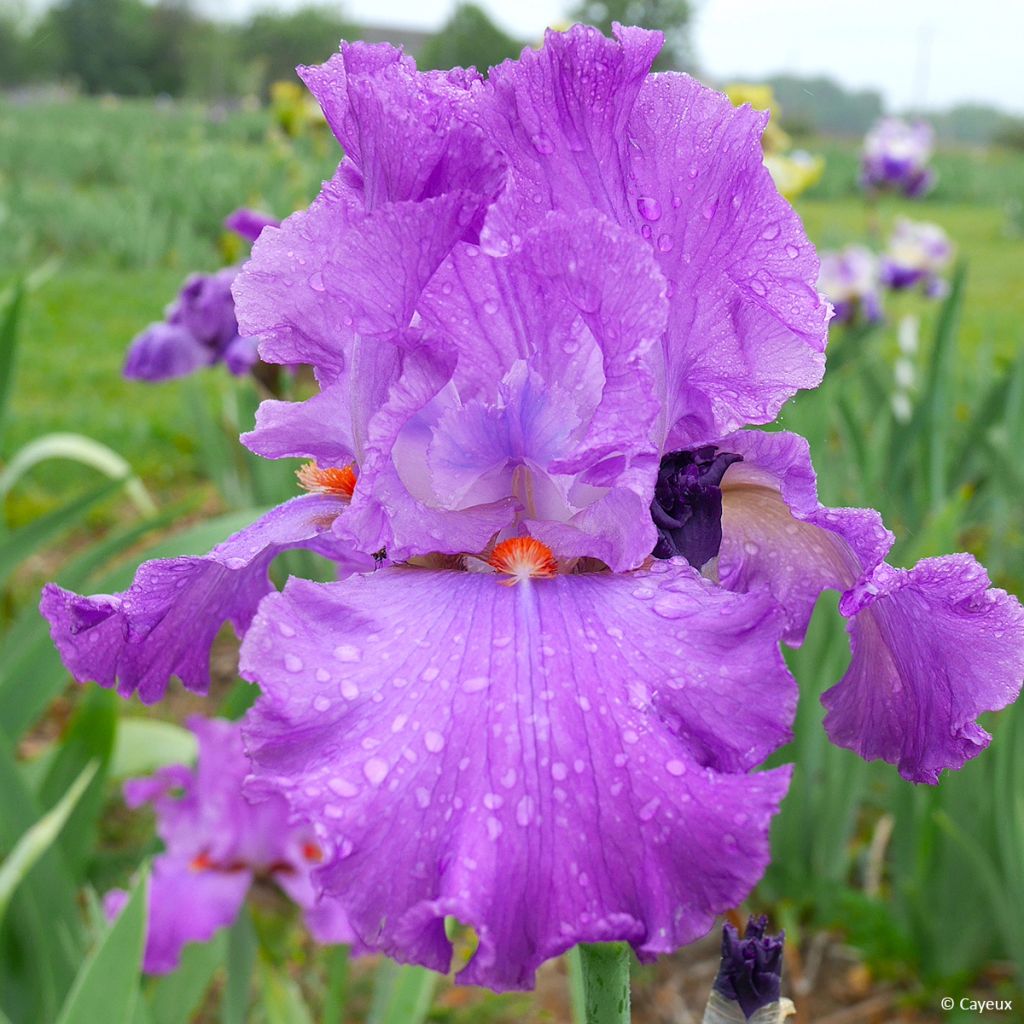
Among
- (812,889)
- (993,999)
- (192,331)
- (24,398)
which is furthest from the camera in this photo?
(24,398)

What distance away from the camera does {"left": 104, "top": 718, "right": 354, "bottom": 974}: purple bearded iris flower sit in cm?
140

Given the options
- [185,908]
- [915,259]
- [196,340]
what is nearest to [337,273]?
[185,908]

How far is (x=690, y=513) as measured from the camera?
67 centimetres

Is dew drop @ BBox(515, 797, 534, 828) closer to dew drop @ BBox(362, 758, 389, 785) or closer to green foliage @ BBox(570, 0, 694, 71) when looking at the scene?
dew drop @ BBox(362, 758, 389, 785)

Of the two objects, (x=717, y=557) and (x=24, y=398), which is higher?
(x=717, y=557)

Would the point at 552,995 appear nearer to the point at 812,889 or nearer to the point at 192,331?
the point at 812,889

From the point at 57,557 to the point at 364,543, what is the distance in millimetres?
3790

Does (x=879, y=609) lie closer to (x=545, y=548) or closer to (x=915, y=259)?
(x=545, y=548)

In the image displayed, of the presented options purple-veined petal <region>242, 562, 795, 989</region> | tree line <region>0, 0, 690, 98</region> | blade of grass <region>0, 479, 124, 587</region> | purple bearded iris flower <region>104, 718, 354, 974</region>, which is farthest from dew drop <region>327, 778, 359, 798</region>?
tree line <region>0, 0, 690, 98</region>

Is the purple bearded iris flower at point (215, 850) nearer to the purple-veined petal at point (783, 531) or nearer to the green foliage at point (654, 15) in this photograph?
the purple-veined petal at point (783, 531)

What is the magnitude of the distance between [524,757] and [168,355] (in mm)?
1933

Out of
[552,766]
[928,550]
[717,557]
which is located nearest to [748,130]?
[717,557]

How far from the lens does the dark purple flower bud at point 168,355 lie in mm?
2260

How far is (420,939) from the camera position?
1.69 ft
